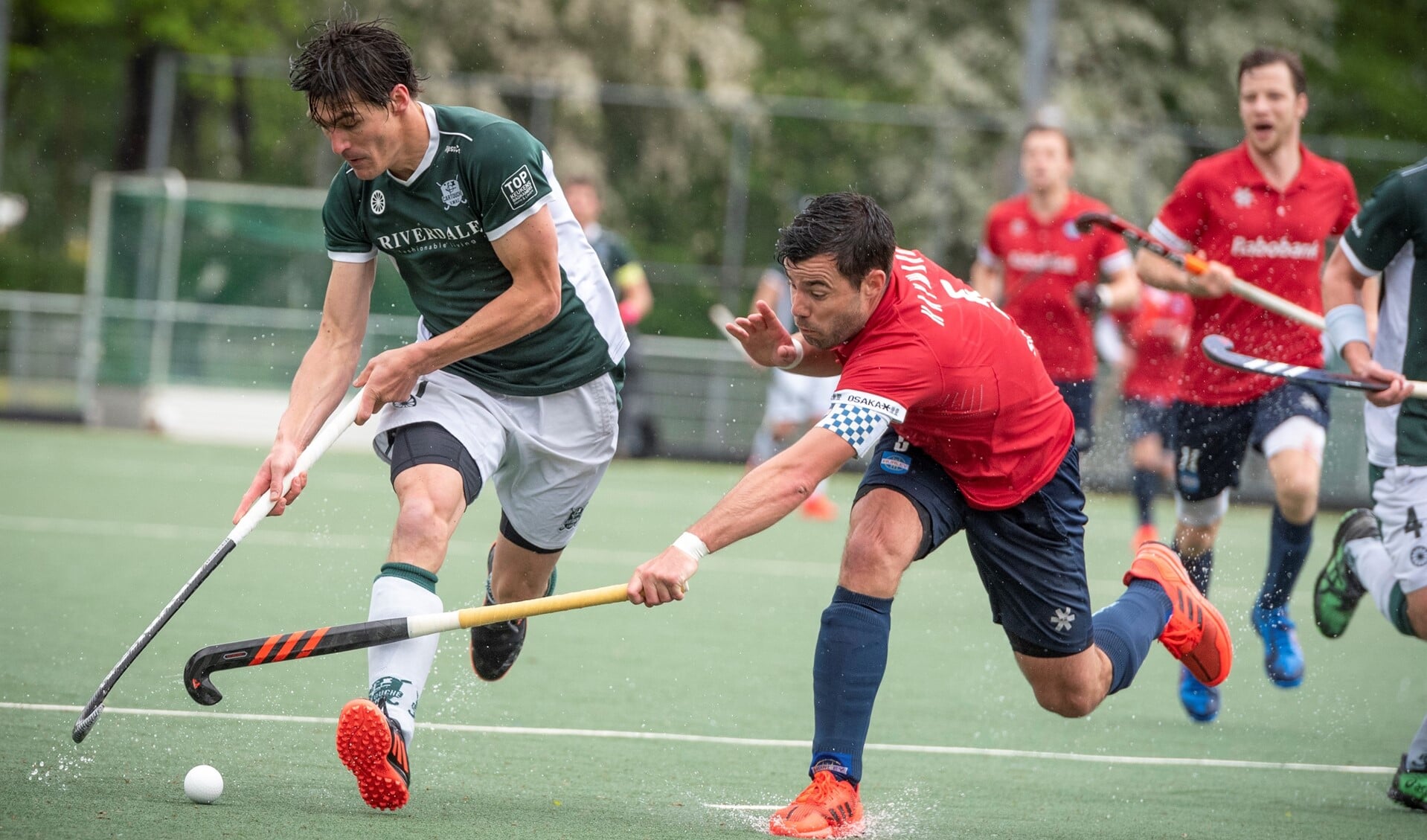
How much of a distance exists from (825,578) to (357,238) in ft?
14.7

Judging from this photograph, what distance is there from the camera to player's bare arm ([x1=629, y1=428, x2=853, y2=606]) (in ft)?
11.2

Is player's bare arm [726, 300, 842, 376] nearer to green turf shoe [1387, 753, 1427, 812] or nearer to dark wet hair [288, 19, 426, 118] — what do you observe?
dark wet hair [288, 19, 426, 118]

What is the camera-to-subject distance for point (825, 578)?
27.3 ft

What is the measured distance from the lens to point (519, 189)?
4062 millimetres

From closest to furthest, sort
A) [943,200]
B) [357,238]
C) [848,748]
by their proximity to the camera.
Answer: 1. [848,748]
2. [357,238]
3. [943,200]

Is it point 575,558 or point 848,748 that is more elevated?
point 848,748

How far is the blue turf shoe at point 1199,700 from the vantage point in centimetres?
541

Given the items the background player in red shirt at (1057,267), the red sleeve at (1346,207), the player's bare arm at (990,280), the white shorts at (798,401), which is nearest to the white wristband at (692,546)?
the red sleeve at (1346,207)

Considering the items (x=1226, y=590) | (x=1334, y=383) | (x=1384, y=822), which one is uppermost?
(x=1334, y=383)

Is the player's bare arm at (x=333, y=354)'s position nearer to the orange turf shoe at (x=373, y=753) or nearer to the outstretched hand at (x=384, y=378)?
the outstretched hand at (x=384, y=378)

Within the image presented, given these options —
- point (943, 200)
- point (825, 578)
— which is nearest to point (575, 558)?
point (825, 578)

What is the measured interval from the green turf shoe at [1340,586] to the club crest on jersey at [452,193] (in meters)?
2.79

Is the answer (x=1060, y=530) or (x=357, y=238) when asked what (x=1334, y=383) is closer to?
(x=1060, y=530)

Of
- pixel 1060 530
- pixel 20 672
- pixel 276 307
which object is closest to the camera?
pixel 1060 530
